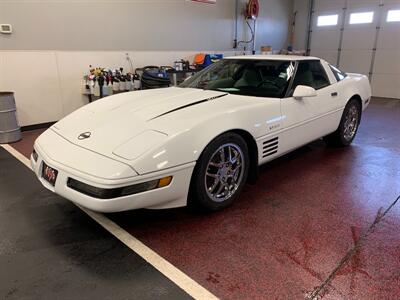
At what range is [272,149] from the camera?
8.82ft

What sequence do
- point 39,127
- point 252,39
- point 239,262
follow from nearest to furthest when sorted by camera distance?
point 239,262
point 39,127
point 252,39

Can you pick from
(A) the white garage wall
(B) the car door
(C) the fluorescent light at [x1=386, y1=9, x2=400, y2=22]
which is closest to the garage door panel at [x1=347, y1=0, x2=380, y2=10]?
(C) the fluorescent light at [x1=386, y1=9, x2=400, y2=22]

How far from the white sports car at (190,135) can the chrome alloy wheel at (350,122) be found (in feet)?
1.60

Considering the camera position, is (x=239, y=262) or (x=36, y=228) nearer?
(x=239, y=262)

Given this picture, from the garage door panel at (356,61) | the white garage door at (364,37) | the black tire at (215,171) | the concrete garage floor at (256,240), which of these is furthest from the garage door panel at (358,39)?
the black tire at (215,171)

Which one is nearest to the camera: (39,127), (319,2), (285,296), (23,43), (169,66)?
(285,296)

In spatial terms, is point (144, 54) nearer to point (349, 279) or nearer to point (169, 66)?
point (169, 66)

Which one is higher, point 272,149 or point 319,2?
point 319,2

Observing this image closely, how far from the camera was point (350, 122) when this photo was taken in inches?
156

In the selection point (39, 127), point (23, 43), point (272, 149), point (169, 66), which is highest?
point (23, 43)

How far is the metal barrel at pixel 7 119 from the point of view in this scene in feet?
13.9

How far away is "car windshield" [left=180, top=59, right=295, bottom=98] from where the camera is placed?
9.48ft

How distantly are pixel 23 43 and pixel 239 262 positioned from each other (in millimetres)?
4536

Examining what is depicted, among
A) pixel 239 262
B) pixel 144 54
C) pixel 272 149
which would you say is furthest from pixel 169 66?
pixel 239 262
